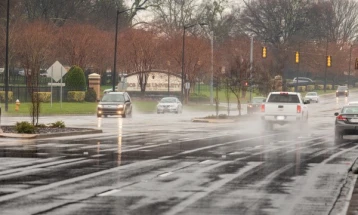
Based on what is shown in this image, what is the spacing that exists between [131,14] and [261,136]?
9113cm

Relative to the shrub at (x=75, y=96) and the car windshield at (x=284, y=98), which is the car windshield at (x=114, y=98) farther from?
the shrub at (x=75, y=96)

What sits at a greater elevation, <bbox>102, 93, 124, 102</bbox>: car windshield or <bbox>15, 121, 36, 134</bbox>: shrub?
<bbox>102, 93, 124, 102</bbox>: car windshield

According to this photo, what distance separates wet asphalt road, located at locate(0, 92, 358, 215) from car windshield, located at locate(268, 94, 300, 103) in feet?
42.9

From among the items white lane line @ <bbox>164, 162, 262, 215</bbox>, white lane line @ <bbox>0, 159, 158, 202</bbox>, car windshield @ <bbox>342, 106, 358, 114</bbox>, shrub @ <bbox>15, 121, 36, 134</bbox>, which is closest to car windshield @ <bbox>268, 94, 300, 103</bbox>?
car windshield @ <bbox>342, 106, 358, 114</bbox>

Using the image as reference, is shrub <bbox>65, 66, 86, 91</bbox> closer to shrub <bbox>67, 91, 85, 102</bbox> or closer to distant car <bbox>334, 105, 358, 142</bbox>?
shrub <bbox>67, 91, 85, 102</bbox>

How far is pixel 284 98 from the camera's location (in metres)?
49.5

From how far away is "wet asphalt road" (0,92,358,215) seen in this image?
15789mm

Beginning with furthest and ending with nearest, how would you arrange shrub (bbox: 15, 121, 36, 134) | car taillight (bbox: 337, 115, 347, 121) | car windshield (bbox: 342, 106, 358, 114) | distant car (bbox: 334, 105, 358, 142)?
car windshield (bbox: 342, 106, 358, 114) < car taillight (bbox: 337, 115, 347, 121) < distant car (bbox: 334, 105, 358, 142) < shrub (bbox: 15, 121, 36, 134)

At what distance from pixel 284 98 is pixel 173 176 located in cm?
2905

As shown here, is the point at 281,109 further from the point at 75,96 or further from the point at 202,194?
the point at 75,96

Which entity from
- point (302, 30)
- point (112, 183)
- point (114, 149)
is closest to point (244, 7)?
point (302, 30)

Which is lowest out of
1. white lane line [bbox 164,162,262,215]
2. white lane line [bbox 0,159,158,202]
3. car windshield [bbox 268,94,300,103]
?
white lane line [bbox 0,159,158,202]

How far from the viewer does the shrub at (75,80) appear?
8294cm

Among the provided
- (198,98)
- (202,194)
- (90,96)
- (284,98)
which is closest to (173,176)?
(202,194)
